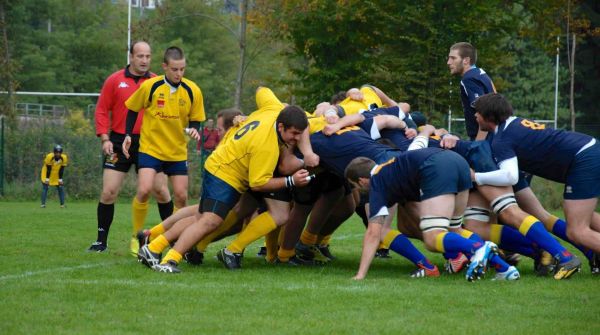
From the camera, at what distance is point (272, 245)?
404 inches

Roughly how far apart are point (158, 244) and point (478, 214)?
3.06 meters

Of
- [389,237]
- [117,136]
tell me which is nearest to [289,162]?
[389,237]

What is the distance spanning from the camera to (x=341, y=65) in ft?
84.6

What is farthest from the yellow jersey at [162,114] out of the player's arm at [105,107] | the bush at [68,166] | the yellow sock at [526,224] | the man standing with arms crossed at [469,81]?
the bush at [68,166]

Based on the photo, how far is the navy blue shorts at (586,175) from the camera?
8.65 m

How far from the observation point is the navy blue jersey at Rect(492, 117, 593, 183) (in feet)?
28.6

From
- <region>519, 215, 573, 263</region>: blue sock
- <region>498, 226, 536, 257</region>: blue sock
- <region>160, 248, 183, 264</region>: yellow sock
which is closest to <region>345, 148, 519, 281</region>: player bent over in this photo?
<region>519, 215, 573, 263</region>: blue sock

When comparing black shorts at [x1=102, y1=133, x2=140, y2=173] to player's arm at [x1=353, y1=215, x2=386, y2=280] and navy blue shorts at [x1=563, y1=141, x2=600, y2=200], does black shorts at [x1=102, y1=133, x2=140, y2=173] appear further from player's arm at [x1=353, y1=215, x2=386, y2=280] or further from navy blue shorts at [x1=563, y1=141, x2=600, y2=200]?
navy blue shorts at [x1=563, y1=141, x2=600, y2=200]

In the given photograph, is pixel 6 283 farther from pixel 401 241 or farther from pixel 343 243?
pixel 343 243

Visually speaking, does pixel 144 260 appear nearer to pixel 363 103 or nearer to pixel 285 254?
pixel 285 254

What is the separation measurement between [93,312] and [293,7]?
→ 63.2 feet

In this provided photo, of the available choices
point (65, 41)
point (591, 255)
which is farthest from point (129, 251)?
point (65, 41)

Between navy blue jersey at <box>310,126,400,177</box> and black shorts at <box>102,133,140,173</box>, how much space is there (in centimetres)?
255

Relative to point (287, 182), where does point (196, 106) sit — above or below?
above
